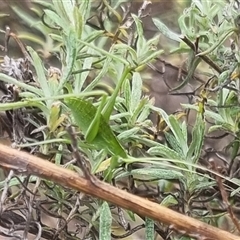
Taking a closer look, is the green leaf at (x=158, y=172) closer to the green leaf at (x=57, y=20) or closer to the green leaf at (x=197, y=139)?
the green leaf at (x=197, y=139)

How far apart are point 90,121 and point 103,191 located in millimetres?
50

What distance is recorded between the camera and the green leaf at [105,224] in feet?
1.21

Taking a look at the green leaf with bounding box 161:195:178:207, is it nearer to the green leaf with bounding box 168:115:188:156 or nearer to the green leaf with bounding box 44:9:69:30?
the green leaf with bounding box 168:115:188:156

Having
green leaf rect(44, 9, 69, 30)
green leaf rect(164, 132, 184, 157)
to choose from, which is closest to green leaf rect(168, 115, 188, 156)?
green leaf rect(164, 132, 184, 157)

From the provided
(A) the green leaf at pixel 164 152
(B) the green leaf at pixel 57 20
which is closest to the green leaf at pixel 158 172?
(A) the green leaf at pixel 164 152

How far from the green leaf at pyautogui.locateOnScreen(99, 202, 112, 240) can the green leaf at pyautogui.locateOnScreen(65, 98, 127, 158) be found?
2.2 inches

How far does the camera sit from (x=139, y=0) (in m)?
0.77

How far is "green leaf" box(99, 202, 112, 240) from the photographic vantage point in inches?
14.5

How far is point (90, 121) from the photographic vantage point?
1.11ft

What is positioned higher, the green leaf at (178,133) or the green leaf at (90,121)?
the green leaf at (90,121)

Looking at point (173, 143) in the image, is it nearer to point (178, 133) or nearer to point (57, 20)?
point (178, 133)

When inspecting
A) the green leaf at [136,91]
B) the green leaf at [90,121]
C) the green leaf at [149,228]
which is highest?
the green leaf at [90,121]

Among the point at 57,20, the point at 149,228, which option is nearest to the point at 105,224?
the point at 149,228

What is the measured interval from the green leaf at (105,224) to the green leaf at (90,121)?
55mm
